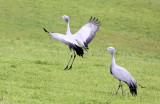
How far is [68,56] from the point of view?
20797mm

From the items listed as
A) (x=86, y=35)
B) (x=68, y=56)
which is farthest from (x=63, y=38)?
(x=68, y=56)

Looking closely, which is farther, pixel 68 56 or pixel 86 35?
pixel 68 56

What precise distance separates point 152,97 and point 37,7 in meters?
33.6

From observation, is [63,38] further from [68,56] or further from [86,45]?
[68,56]

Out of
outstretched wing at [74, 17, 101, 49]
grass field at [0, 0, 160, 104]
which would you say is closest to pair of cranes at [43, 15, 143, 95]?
outstretched wing at [74, 17, 101, 49]

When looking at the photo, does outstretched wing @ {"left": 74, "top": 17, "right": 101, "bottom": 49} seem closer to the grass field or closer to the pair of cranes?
the pair of cranes

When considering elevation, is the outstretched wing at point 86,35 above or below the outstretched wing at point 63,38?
below

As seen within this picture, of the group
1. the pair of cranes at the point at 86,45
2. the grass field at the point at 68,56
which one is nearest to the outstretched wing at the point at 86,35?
the pair of cranes at the point at 86,45

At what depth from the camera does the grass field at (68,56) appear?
11.8m

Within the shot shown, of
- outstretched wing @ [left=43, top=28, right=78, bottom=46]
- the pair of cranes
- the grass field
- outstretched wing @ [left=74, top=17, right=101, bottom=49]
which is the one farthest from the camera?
outstretched wing @ [left=74, top=17, right=101, bottom=49]

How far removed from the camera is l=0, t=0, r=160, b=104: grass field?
11.8 meters

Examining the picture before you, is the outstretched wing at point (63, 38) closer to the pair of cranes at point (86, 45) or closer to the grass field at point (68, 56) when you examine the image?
the pair of cranes at point (86, 45)

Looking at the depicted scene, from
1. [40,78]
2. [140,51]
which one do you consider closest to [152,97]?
[40,78]

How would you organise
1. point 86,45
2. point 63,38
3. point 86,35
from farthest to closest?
point 86,35
point 86,45
point 63,38
